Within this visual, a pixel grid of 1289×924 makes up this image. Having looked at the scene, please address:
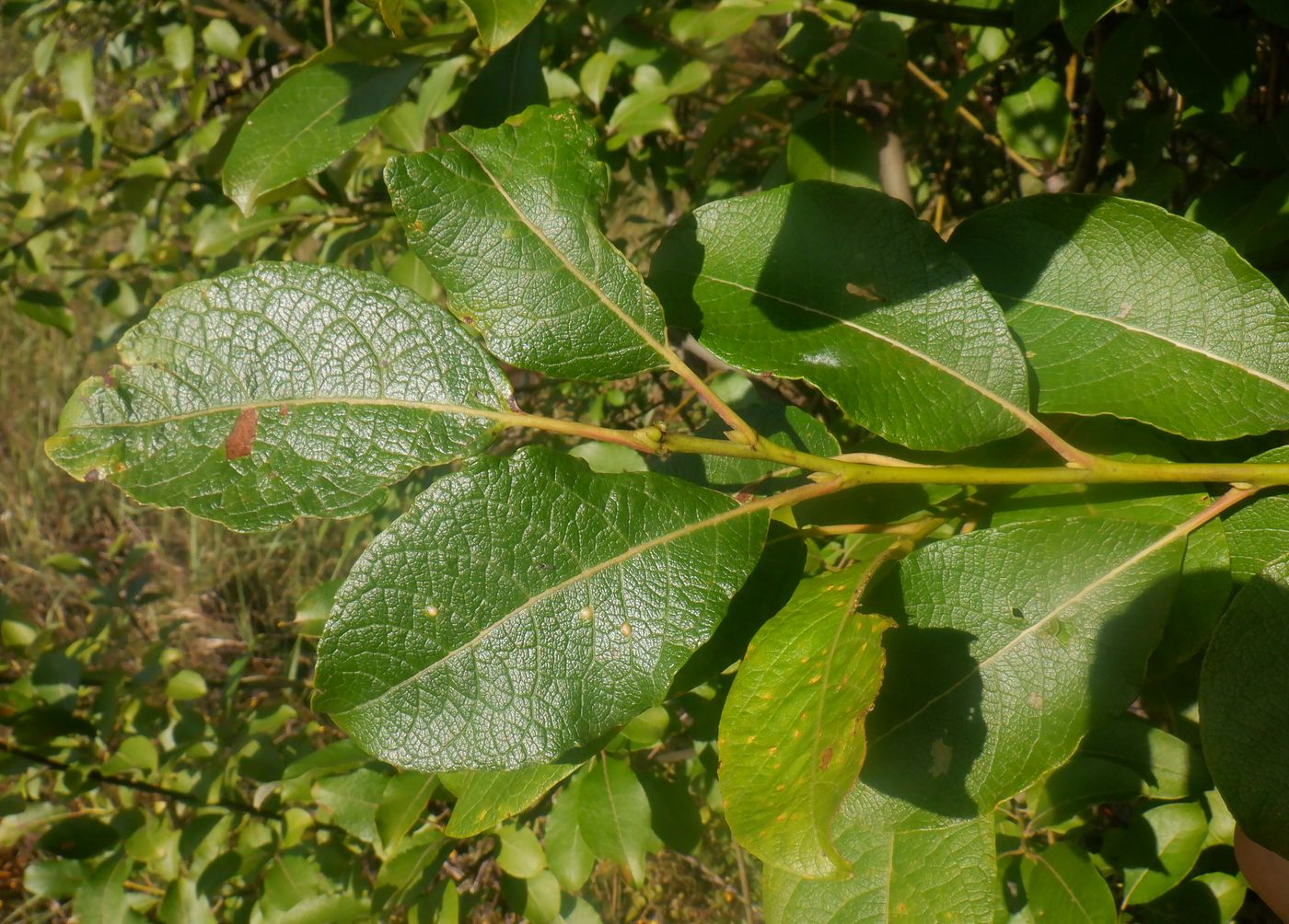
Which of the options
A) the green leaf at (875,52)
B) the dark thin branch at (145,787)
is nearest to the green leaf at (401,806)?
the dark thin branch at (145,787)

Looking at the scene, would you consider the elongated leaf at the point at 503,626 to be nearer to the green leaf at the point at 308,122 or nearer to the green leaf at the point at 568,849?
the green leaf at the point at 308,122

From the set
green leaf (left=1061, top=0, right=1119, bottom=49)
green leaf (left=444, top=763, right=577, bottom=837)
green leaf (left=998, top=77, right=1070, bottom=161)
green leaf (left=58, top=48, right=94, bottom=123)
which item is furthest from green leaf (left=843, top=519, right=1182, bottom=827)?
green leaf (left=58, top=48, right=94, bottom=123)

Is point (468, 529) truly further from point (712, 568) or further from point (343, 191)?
point (343, 191)

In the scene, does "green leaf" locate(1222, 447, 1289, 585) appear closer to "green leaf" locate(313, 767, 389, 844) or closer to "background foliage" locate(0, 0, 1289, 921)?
"background foliage" locate(0, 0, 1289, 921)

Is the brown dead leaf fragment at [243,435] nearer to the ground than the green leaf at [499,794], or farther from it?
farther from it

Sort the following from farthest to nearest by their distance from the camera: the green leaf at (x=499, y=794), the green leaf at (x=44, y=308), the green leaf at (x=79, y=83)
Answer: the green leaf at (x=44, y=308) → the green leaf at (x=79, y=83) → the green leaf at (x=499, y=794)

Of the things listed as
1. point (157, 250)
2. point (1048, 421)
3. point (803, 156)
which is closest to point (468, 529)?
point (1048, 421)

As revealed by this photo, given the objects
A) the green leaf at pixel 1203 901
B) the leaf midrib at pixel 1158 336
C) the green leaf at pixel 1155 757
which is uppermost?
the leaf midrib at pixel 1158 336
